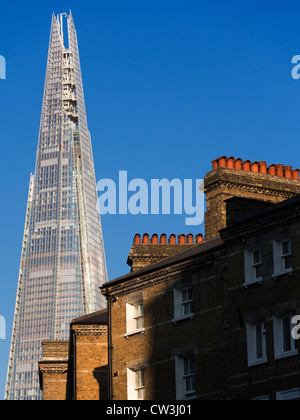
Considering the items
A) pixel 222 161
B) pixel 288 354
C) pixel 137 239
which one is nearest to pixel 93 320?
pixel 137 239

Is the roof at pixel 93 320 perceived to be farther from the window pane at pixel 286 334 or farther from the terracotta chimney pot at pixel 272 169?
the window pane at pixel 286 334

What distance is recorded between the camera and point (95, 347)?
2303 inches

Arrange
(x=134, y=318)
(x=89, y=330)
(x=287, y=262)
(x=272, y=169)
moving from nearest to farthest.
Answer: (x=287, y=262) → (x=134, y=318) → (x=272, y=169) → (x=89, y=330)

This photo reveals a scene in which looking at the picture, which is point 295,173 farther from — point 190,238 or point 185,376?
point 185,376

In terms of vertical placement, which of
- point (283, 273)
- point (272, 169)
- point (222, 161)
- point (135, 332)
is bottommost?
point (135, 332)

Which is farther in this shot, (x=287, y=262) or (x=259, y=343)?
(x=259, y=343)

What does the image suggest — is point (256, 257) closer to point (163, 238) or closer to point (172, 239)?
point (172, 239)

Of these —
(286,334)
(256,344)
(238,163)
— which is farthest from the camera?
(238,163)

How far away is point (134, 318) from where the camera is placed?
50156 mm

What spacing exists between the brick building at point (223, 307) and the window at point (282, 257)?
4cm

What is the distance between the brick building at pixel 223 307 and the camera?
136 ft

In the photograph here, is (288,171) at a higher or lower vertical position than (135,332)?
higher

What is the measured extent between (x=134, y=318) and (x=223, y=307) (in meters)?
6.66

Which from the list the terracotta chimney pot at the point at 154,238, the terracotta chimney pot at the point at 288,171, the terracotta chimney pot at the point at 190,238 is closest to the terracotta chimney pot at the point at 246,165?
the terracotta chimney pot at the point at 288,171
